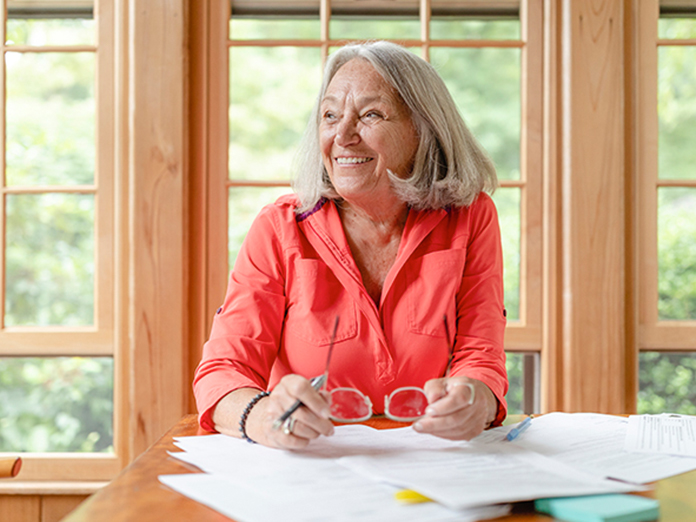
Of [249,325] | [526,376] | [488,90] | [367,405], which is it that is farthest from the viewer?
[488,90]

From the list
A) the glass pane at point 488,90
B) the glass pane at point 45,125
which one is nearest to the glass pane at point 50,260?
the glass pane at point 45,125

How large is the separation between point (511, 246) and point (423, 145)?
3.82 feet

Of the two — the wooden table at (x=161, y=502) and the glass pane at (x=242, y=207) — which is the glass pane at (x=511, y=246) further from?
the wooden table at (x=161, y=502)

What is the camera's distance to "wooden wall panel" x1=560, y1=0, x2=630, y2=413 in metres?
2.08

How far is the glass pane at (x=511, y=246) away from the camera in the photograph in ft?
7.50

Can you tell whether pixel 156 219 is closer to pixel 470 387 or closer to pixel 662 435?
pixel 470 387

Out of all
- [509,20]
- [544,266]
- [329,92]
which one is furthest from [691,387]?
[329,92]

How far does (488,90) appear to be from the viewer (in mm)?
5078

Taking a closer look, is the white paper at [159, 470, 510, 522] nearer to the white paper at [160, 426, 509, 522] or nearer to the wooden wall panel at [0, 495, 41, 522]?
the white paper at [160, 426, 509, 522]

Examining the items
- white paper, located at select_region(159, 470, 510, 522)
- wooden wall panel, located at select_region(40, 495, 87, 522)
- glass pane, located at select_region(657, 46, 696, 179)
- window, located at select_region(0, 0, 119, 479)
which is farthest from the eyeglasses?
glass pane, located at select_region(657, 46, 696, 179)

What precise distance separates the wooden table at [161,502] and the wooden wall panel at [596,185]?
4.26 feet

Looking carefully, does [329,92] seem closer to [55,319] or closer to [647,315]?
[647,315]

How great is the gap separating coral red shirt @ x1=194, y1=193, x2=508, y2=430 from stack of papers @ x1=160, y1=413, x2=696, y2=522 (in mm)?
275

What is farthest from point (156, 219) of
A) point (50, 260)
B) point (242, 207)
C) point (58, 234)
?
point (50, 260)
